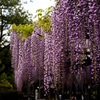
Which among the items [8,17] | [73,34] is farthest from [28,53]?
[8,17]

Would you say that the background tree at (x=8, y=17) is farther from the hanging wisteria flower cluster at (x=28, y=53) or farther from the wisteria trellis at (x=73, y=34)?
the wisteria trellis at (x=73, y=34)

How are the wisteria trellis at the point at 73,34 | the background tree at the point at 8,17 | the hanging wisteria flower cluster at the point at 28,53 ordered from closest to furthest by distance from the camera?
the wisteria trellis at the point at 73,34
the hanging wisteria flower cluster at the point at 28,53
the background tree at the point at 8,17

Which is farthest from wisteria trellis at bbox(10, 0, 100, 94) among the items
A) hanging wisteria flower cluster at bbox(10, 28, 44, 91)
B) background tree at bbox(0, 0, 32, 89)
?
background tree at bbox(0, 0, 32, 89)

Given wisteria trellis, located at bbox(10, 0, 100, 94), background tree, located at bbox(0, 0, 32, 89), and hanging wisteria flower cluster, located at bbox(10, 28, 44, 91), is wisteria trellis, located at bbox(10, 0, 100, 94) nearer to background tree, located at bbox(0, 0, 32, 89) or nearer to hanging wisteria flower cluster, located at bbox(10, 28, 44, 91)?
hanging wisteria flower cluster, located at bbox(10, 28, 44, 91)

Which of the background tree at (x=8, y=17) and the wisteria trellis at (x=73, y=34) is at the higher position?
the background tree at (x=8, y=17)

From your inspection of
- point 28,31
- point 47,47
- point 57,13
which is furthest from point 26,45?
point 57,13

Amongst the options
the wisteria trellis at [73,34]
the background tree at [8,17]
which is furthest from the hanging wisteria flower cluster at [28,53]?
the background tree at [8,17]

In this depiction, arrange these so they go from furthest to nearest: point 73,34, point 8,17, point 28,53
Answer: point 8,17
point 28,53
point 73,34

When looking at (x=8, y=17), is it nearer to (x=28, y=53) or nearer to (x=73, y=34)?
(x=28, y=53)

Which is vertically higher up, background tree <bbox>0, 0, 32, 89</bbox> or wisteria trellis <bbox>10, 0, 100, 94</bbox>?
background tree <bbox>0, 0, 32, 89</bbox>

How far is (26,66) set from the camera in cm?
1039

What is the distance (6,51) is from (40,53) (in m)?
11.8

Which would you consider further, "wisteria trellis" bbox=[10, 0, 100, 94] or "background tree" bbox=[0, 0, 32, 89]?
"background tree" bbox=[0, 0, 32, 89]

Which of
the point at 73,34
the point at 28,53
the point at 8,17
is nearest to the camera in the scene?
the point at 73,34
